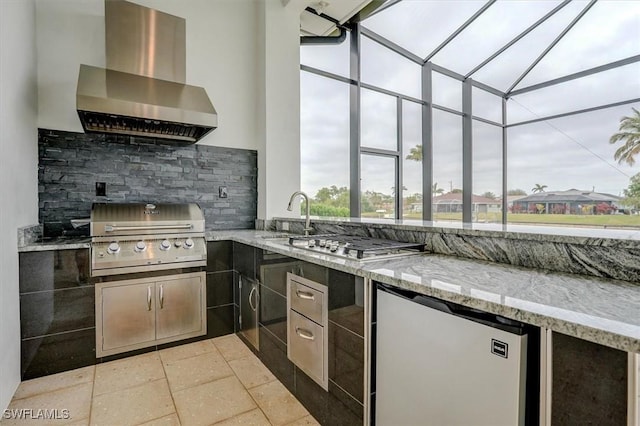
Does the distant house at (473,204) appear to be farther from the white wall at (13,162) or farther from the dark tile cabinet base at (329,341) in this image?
the white wall at (13,162)

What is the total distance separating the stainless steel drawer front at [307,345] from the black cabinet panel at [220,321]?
1095 mm

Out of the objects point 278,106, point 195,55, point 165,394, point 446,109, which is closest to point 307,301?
point 165,394

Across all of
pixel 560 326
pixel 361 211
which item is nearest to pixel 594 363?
pixel 560 326

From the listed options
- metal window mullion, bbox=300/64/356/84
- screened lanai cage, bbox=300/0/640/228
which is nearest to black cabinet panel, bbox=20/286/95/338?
screened lanai cage, bbox=300/0/640/228

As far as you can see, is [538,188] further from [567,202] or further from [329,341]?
[329,341]

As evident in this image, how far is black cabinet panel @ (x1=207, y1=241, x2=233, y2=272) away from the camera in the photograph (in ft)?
8.75

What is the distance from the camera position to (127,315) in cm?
232

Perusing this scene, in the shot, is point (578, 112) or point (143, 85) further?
point (578, 112)

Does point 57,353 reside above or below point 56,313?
below

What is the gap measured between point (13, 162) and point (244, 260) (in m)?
1.52

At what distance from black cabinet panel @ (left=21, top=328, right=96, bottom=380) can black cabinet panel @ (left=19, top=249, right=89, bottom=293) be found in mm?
339

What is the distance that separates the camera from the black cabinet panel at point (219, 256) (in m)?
2.67

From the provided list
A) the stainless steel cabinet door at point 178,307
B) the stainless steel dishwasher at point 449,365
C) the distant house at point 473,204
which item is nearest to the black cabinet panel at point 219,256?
the stainless steel cabinet door at point 178,307

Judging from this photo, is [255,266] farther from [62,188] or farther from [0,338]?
[62,188]
